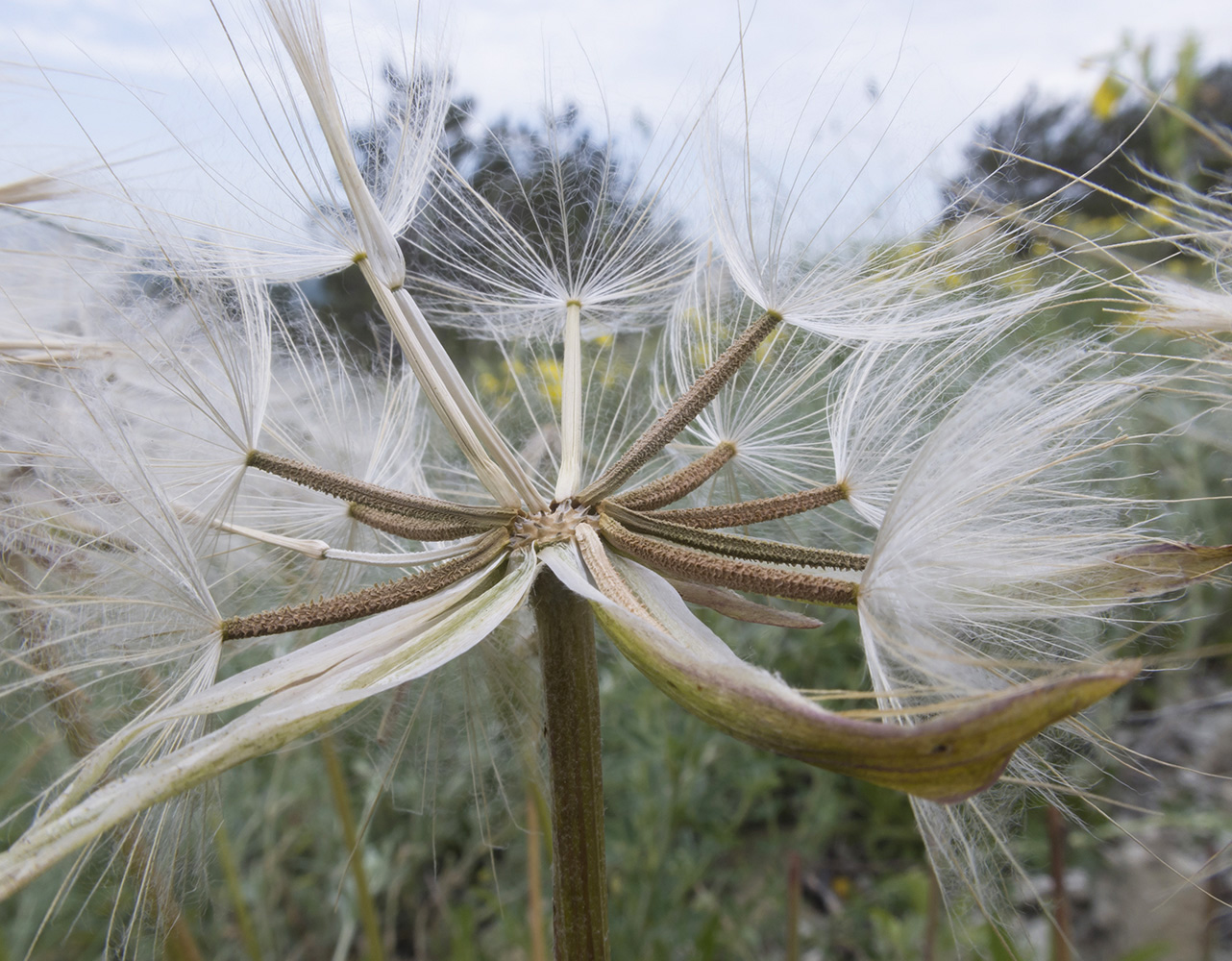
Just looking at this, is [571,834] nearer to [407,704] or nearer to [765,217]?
[407,704]

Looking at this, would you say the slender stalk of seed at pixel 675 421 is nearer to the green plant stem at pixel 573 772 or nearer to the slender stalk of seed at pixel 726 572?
the slender stalk of seed at pixel 726 572

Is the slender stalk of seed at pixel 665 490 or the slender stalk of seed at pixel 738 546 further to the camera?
the slender stalk of seed at pixel 665 490

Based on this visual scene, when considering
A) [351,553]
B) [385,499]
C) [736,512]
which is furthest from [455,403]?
[736,512]

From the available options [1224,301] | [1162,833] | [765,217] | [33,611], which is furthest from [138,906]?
[1162,833]

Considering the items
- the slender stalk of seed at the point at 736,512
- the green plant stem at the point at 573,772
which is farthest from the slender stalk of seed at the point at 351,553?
the slender stalk of seed at the point at 736,512

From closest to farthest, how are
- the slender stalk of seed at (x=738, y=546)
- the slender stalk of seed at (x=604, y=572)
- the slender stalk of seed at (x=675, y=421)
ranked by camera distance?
1. the slender stalk of seed at (x=604, y=572)
2. the slender stalk of seed at (x=738, y=546)
3. the slender stalk of seed at (x=675, y=421)
